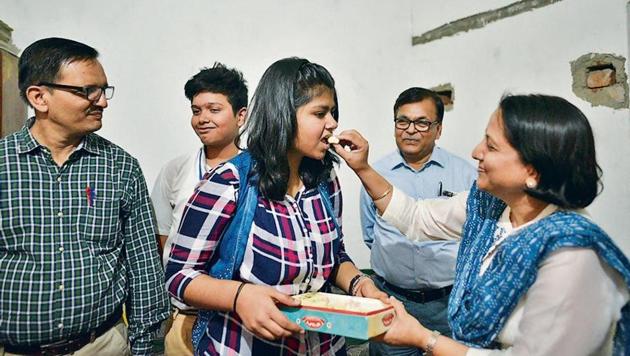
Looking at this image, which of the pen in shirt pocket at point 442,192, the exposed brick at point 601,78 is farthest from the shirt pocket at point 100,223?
the exposed brick at point 601,78

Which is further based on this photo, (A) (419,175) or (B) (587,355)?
(A) (419,175)

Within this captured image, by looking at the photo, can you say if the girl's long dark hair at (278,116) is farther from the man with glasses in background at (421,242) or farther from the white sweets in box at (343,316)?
the man with glasses in background at (421,242)

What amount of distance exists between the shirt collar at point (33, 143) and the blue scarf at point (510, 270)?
1.31 meters

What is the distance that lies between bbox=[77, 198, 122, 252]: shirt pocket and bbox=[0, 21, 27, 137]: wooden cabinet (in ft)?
6.43

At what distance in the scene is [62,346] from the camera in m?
1.62

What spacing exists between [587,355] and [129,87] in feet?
11.8

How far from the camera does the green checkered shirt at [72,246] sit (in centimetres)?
156

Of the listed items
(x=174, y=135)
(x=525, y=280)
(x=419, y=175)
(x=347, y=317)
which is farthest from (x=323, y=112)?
(x=174, y=135)

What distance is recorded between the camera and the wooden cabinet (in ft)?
10.5

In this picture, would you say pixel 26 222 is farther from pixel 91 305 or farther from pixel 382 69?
pixel 382 69

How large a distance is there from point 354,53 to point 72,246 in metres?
3.57

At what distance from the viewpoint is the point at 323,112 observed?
59.7 inches

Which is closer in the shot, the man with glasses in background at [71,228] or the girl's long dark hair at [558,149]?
the girl's long dark hair at [558,149]

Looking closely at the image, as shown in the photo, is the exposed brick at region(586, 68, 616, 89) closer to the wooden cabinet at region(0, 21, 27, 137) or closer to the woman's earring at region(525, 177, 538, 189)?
the woman's earring at region(525, 177, 538, 189)
